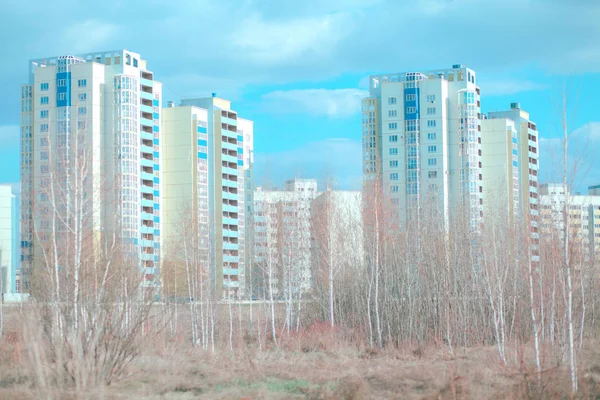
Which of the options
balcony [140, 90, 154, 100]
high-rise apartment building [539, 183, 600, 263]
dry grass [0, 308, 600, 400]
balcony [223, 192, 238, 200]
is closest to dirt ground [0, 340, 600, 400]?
dry grass [0, 308, 600, 400]

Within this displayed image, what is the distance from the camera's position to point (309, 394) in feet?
40.1

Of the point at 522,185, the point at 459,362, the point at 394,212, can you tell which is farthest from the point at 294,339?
the point at 522,185

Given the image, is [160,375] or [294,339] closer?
[160,375]

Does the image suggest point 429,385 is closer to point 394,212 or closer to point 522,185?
point 394,212

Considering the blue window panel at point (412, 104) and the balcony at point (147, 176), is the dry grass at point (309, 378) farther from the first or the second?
the blue window panel at point (412, 104)

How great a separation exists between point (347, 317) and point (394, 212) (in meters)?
13.1

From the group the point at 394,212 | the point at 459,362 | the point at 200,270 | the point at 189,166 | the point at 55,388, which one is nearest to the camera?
the point at 55,388

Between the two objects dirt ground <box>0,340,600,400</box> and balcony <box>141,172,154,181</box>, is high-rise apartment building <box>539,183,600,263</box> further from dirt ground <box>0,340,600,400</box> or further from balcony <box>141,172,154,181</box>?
balcony <box>141,172,154,181</box>

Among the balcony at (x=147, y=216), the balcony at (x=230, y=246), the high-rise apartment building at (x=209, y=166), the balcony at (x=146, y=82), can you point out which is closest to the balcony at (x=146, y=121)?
the balcony at (x=146, y=82)

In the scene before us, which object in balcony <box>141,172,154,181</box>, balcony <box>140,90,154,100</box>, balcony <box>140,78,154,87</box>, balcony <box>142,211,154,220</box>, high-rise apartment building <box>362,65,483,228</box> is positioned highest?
balcony <box>140,78,154,87</box>

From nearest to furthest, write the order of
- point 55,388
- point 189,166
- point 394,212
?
point 55,388 → point 394,212 → point 189,166

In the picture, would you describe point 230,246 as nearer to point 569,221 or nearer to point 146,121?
point 146,121

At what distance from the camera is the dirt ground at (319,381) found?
1214 cm

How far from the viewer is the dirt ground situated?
1214 cm
